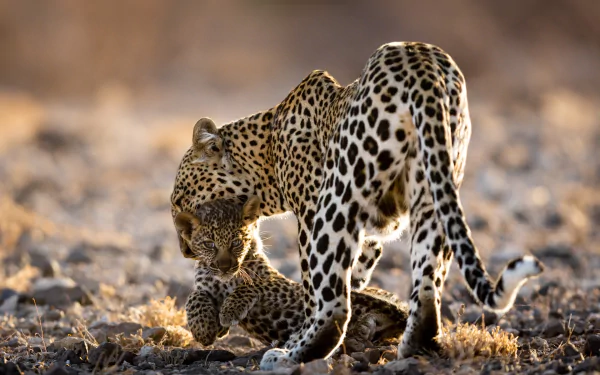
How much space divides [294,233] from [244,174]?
20.3 ft

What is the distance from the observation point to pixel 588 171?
18.9 metres

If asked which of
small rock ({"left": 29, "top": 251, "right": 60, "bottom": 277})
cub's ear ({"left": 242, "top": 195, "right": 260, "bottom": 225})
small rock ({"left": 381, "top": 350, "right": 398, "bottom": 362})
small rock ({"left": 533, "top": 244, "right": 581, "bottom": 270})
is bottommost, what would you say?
small rock ({"left": 381, "top": 350, "right": 398, "bottom": 362})

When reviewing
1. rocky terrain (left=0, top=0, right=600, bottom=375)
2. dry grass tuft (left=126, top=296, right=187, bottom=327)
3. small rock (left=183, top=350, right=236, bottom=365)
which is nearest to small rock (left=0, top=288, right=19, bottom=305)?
rocky terrain (left=0, top=0, right=600, bottom=375)

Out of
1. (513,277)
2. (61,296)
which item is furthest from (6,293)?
(513,277)

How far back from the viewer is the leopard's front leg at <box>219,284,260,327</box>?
277 inches

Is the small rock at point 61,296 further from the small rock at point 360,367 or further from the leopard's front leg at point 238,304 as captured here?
the small rock at point 360,367

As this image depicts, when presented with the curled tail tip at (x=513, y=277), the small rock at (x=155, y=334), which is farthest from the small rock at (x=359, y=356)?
the small rock at (x=155, y=334)

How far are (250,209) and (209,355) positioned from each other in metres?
1.22

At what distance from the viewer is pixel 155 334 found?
7.27 meters

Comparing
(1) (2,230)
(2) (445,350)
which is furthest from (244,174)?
(1) (2,230)

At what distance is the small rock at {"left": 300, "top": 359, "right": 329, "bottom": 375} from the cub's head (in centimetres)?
157

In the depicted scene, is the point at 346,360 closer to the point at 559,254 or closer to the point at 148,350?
the point at 148,350

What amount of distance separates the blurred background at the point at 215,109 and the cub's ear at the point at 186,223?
221 cm

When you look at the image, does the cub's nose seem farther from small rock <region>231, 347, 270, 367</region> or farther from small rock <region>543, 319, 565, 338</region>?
small rock <region>543, 319, 565, 338</region>
